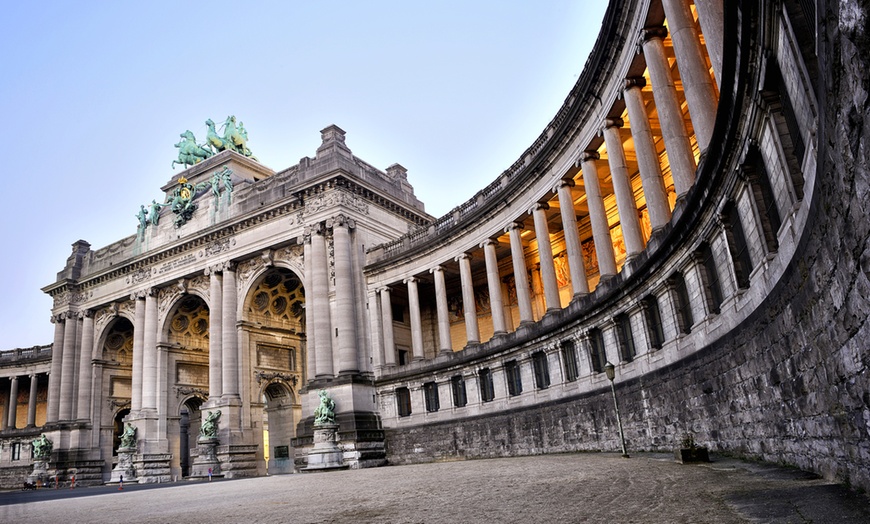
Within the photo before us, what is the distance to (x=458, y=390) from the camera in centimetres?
3562

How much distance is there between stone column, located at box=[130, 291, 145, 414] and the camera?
4922 cm

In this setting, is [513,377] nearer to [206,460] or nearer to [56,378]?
[206,460]

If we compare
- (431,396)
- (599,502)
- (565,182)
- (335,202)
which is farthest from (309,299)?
(599,502)

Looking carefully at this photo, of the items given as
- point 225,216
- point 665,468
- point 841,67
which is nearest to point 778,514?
point 841,67

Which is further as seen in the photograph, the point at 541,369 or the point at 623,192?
the point at 541,369

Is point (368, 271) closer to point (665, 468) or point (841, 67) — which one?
point (665, 468)

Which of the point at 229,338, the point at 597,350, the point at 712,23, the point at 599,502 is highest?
the point at 712,23

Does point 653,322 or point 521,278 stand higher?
point 521,278

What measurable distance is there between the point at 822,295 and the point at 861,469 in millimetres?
1886

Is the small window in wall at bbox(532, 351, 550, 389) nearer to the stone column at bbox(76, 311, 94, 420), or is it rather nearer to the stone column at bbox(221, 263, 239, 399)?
the stone column at bbox(221, 263, 239, 399)

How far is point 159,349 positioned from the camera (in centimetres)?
4991

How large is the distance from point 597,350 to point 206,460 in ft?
91.7

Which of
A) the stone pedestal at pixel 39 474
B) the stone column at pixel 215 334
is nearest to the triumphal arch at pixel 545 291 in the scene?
the stone column at pixel 215 334

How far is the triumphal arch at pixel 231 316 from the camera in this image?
39594 mm
